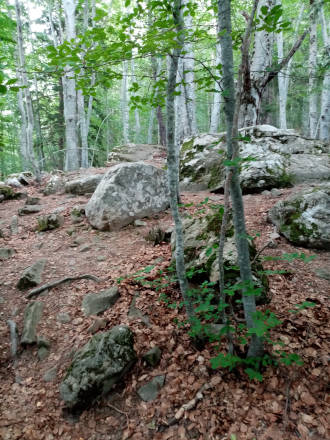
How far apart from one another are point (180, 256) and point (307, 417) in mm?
1761

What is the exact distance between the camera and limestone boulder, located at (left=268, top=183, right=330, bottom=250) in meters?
3.91

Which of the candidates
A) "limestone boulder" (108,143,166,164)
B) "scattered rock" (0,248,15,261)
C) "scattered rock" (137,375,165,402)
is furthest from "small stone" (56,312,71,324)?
"limestone boulder" (108,143,166,164)

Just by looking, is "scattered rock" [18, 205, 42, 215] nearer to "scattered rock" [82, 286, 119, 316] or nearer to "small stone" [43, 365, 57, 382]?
"scattered rock" [82, 286, 119, 316]

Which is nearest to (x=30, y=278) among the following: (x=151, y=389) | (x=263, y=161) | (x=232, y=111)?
(x=151, y=389)

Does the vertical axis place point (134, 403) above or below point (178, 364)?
below

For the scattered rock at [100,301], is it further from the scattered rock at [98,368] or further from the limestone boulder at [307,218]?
the limestone boulder at [307,218]

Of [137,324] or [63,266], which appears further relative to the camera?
[63,266]

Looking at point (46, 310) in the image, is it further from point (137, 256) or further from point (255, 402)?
point (255, 402)

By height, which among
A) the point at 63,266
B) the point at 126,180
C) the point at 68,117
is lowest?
the point at 63,266

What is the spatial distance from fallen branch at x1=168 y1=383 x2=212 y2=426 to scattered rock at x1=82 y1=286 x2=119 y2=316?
169cm

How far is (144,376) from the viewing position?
274 cm

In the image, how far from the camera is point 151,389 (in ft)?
8.63

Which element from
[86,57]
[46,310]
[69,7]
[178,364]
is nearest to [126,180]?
[46,310]

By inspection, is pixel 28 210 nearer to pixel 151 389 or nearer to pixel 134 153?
pixel 151 389
